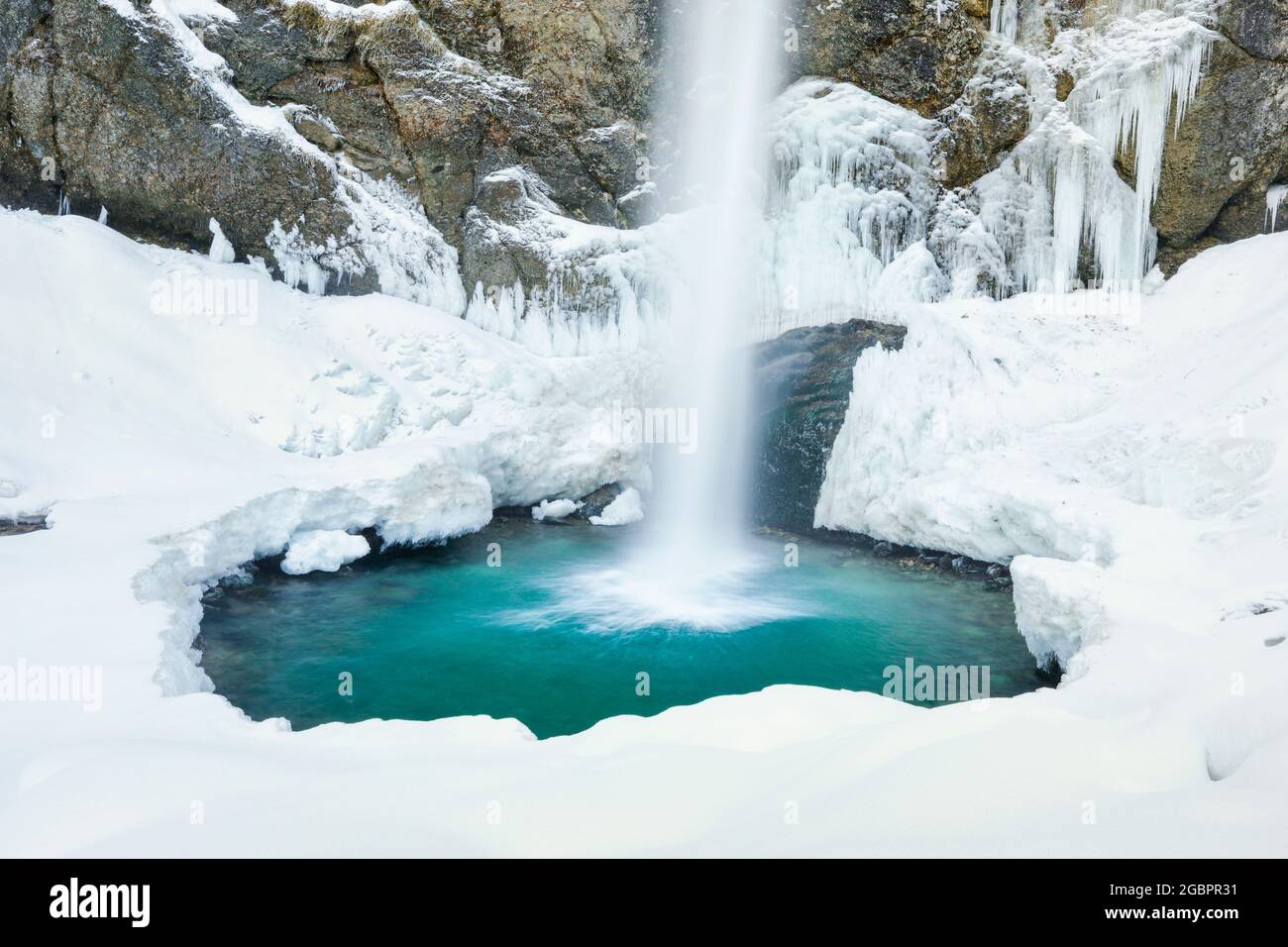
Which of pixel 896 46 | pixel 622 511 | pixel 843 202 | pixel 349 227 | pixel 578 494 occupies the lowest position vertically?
pixel 622 511

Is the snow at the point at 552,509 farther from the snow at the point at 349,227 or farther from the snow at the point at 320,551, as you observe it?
the snow at the point at 349,227

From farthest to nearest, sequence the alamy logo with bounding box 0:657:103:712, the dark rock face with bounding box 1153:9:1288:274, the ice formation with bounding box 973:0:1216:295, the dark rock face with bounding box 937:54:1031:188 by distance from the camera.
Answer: the dark rock face with bounding box 937:54:1031:188 < the ice formation with bounding box 973:0:1216:295 < the dark rock face with bounding box 1153:9:1288:274 < the alamy logo with bounding box 0:657:103:712

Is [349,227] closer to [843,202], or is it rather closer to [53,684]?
[843,202]

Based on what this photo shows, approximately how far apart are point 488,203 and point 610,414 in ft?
20.9

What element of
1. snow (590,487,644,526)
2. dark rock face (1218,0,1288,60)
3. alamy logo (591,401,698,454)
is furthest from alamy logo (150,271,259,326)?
dark rock face (1218,0,1288,60)

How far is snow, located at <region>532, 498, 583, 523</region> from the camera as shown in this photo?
17.8m

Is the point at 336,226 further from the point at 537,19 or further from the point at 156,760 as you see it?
the point at 156,760

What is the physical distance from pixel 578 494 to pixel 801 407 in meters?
5.57

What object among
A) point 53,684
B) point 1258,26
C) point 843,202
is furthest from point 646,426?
point 1258,26

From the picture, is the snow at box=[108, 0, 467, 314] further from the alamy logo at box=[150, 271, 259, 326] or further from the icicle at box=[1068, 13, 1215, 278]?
the icicle at box=[1068, 13, 1215, 278]

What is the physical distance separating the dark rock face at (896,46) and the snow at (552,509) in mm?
12584

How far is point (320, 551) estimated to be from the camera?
1307 centimetres
